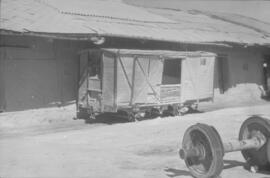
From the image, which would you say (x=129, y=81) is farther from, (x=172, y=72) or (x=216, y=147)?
(x=216, y=147)

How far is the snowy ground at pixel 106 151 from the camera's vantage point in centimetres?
768

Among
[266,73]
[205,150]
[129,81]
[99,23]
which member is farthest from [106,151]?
[266,73]

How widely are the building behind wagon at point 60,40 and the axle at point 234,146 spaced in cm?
675

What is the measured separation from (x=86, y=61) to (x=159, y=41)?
117 inches

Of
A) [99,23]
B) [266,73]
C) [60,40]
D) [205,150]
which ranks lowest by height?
[205,150]

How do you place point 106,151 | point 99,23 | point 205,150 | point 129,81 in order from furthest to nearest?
point 99,23 → point 129,81 → point 106,151 → point 205,150

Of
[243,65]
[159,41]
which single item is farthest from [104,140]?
[243,65]

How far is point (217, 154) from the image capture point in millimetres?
6504

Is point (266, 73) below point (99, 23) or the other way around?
below

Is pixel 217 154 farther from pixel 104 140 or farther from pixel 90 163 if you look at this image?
pixel 104 140

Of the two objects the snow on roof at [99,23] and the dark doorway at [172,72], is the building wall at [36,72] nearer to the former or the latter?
the snow on roof at [99,23]

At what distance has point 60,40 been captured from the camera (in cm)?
1427

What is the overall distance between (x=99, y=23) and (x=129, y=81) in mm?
2509

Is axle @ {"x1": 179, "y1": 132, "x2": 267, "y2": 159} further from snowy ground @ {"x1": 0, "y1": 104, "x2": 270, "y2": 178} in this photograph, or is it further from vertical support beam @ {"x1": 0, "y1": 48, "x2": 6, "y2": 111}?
vertical support beam @ {"x1": 0, "y1": 48, "x2": 6, "y2": 111}
